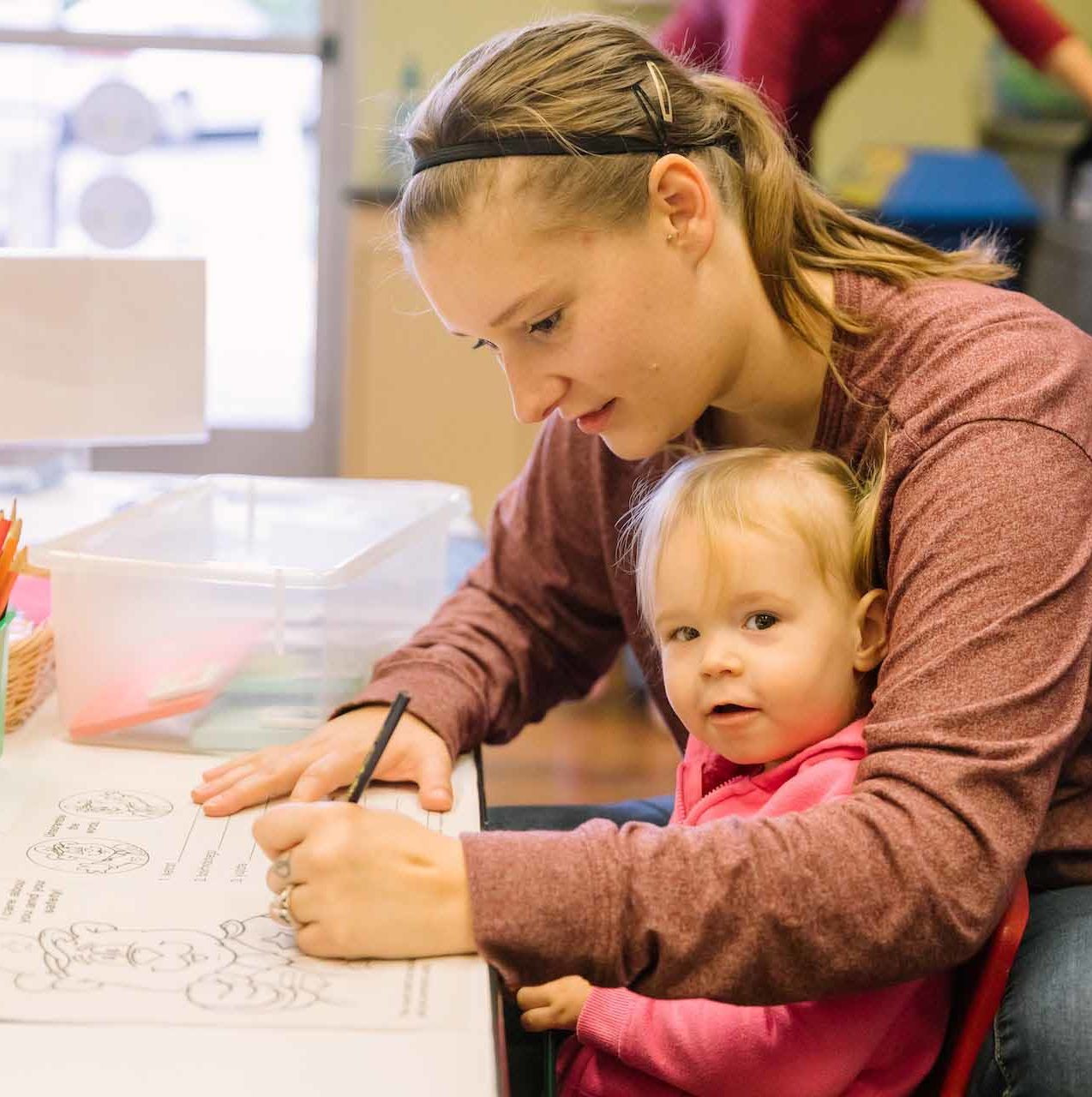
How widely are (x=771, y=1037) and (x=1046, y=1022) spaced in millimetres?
147

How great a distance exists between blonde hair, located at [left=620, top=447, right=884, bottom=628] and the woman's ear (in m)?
0.15

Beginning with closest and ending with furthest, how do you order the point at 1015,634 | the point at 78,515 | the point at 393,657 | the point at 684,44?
the point at 1015,634 → the point at 393,657 → the point at 78,515 → the point at 684,44

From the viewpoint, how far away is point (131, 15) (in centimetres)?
371

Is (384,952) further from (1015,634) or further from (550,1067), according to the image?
(1015,634)

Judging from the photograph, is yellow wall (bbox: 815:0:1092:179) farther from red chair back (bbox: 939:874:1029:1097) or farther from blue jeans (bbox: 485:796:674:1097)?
red chair back (bbox: 939:874:1029:1097)

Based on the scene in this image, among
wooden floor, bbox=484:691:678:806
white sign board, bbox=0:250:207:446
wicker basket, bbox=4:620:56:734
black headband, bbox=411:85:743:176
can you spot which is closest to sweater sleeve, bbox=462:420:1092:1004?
black headband, bbox=411:85:743:176

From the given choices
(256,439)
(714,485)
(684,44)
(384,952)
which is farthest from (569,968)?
(256,439)

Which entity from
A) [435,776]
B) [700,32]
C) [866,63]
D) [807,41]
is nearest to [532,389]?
[435,776]

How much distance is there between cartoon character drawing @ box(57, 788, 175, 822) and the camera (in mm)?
928

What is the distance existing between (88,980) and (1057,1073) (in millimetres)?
503

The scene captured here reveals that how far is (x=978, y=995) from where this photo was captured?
851 mm

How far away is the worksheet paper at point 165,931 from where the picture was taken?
0.69 metres

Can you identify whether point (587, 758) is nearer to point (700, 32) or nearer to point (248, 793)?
point (700, 32)

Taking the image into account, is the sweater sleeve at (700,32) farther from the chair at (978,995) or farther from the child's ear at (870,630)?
the chair at (978,995)
